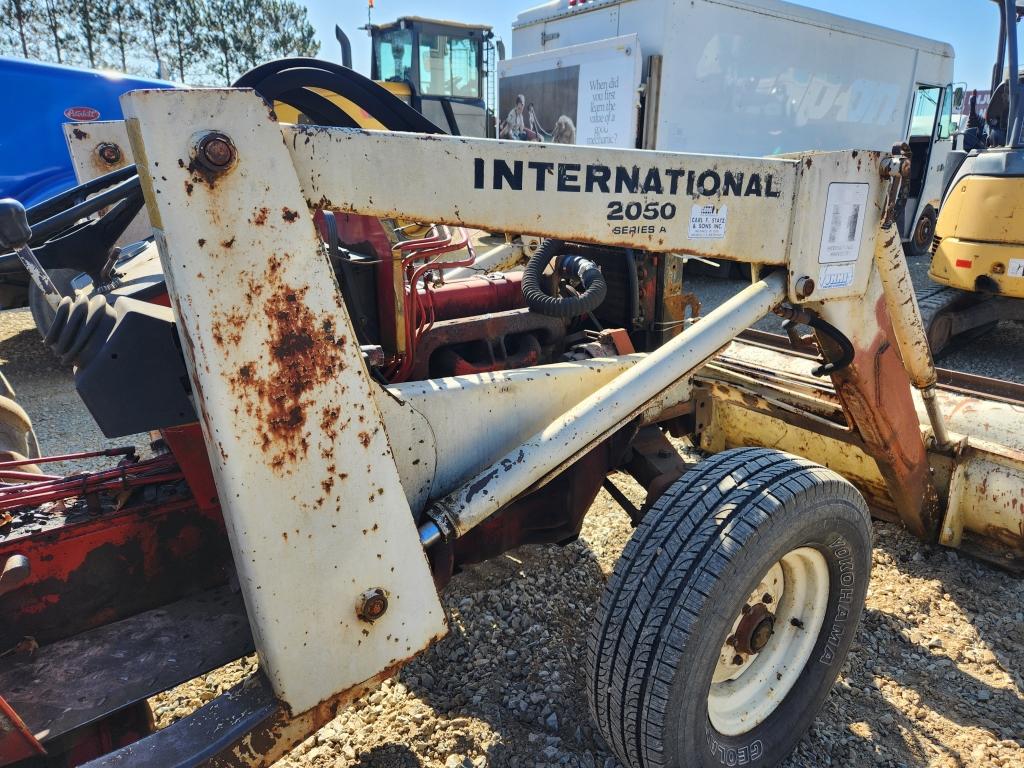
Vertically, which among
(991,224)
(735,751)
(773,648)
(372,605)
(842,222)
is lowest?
(735,751)

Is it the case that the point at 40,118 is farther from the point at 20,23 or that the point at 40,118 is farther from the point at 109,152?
the point at 20,23

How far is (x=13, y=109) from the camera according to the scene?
563 cm

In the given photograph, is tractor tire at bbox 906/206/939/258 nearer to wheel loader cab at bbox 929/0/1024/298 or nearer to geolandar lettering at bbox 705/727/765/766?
geolandar lettering at bbox 705/727/765/766

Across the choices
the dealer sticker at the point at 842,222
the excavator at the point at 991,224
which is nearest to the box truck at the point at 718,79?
the excavator at the point at 991,224

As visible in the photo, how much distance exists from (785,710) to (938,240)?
4901mm

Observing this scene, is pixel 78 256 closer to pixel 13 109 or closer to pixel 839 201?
pixel 839 201

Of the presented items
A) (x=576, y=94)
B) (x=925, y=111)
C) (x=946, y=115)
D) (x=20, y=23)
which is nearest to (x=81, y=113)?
(x=576, y=94)

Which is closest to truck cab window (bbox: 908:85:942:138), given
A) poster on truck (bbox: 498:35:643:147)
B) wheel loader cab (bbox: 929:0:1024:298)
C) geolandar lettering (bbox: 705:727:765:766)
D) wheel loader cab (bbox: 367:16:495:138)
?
poster on truck (bbox: 498:35:643:147)

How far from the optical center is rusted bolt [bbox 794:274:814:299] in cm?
206

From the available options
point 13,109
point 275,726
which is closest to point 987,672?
point 275,726

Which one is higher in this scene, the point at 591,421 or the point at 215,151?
the point at 215,151

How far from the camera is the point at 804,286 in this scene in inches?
81.4

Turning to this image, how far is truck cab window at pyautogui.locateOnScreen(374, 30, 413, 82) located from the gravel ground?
9642mm

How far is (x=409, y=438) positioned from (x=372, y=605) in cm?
41
